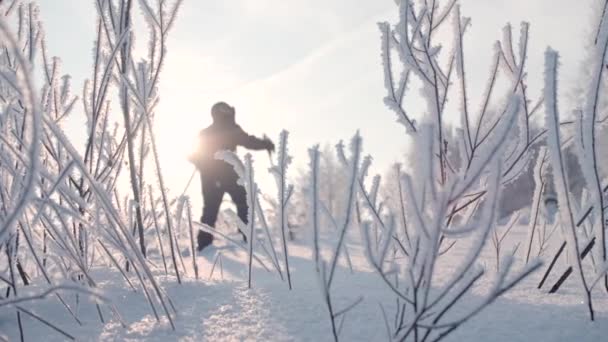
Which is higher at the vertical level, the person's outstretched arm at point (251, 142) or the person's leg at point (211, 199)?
the person's outstretched arm at point (251, 142)

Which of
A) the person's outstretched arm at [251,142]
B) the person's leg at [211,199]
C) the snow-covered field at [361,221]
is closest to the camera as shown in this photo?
the snow-covered field at [361,221]

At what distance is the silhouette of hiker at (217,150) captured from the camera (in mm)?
5000

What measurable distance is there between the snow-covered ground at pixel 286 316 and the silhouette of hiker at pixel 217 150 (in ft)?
12.0

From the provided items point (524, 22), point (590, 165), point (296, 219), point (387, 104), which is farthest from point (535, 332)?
point (296, 219)

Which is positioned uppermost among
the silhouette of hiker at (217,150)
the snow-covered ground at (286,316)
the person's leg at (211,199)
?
the silhouette of hiker at (217,150)

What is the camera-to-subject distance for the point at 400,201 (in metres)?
1.24

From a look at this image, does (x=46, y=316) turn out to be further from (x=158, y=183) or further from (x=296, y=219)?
(x=296, y=219)

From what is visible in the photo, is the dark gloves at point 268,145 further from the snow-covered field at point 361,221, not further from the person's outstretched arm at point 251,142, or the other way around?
the snow-covered field at point 361,221

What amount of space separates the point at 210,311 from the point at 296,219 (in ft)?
17.6

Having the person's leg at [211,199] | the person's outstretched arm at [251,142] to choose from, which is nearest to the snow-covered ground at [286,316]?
the person's leg at [211,199]

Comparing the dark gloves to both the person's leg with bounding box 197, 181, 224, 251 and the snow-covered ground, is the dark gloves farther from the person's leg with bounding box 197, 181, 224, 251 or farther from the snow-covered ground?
the snow-covered ground

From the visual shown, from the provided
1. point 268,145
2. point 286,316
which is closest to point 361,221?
point 286,316

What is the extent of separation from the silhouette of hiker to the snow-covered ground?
3.65m

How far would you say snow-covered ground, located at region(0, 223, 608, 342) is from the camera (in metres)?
0.93
